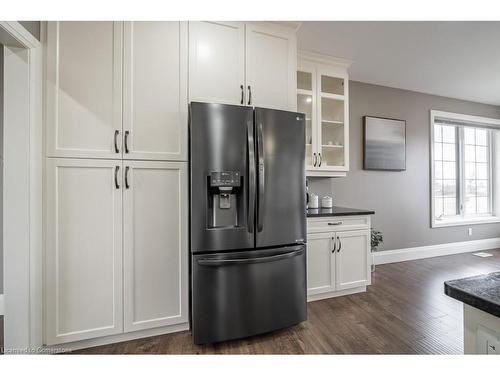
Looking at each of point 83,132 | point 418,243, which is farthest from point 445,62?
point 83,132

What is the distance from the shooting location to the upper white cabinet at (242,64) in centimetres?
187

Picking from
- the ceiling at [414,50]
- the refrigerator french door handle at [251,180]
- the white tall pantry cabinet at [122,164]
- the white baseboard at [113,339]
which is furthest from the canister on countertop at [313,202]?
the white baseboard at [113,339]

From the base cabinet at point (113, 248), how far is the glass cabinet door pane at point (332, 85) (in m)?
2.07

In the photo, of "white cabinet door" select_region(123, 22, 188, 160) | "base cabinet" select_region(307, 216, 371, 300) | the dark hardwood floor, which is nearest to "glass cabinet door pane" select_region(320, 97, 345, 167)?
"base cabinet" select_region(307, 216, 371, 300)

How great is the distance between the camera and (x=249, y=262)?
5.62 feet

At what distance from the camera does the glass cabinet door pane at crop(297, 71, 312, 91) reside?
2.71m

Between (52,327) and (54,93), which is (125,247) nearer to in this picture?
(52,327)

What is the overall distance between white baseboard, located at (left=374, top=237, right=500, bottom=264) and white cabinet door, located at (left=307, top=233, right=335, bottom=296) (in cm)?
145

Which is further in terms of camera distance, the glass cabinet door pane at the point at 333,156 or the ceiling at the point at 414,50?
the glass cabinet door pane at the point at 333,156

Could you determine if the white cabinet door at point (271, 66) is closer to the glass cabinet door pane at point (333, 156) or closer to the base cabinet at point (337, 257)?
the glass cabinet door pane at point (333, 156)

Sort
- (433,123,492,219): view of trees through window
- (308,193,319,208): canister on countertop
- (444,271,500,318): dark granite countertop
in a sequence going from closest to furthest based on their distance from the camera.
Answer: (444,271,500,318): dark granite countertop < (308,193,319,208): canister on countertop < (433,123,492,219): view of trees through window

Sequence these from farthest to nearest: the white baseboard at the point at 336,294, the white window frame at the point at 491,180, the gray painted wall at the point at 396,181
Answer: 1. the white window frame at the point at 491,180
2. the gray painted wall at the point at 396,181
3. the white baseboard at the point at 336,294

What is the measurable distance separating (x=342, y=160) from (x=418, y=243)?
215 centimetres

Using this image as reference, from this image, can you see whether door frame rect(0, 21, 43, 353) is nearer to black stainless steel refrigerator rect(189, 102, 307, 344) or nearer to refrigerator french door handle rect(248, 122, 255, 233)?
black stainless steel refrigerator rect(189, 102, 307, 344)
